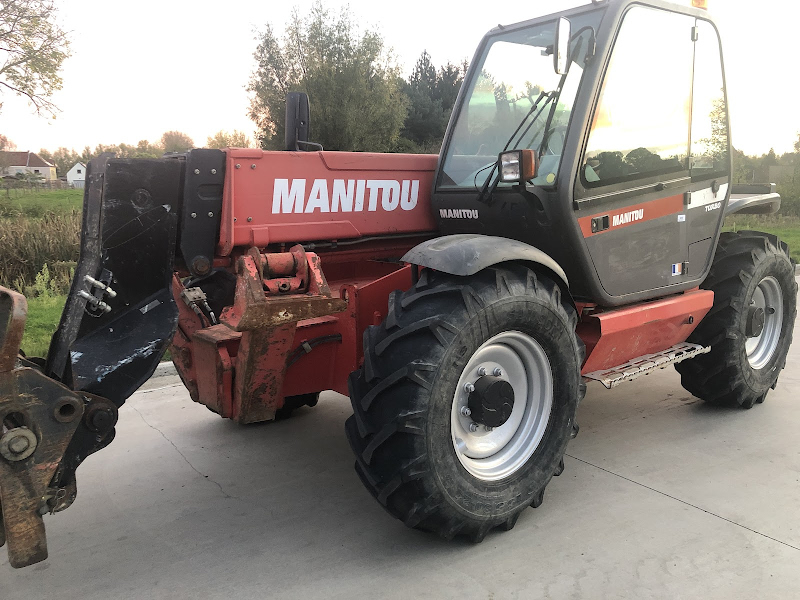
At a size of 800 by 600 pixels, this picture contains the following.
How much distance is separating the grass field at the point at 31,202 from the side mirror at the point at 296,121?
11.6 meters

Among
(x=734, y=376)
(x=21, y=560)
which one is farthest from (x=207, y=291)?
(x=734, y=376)

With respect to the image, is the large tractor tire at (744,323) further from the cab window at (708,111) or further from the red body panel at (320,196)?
the red body panel at (320,196)

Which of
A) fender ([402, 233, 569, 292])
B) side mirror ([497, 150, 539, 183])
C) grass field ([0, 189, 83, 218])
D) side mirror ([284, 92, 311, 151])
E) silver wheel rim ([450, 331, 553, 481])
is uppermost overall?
side mirror ([284, 92, 311, 151])

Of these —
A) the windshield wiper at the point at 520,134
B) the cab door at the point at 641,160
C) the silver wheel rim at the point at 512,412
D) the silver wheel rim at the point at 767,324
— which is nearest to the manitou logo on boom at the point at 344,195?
the windshield wiper at the point at 520,134

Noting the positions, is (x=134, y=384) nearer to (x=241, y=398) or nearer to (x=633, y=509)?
(x=241, y=398)

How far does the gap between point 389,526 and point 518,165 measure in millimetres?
1871

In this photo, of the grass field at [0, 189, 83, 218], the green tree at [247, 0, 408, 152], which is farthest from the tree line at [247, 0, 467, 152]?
the grass field at [0, 189, 83, 218]

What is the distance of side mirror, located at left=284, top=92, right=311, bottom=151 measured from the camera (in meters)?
3.53

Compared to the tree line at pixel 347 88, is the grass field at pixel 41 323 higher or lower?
lower

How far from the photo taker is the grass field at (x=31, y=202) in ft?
48.6

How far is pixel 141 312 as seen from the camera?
9.59 ft

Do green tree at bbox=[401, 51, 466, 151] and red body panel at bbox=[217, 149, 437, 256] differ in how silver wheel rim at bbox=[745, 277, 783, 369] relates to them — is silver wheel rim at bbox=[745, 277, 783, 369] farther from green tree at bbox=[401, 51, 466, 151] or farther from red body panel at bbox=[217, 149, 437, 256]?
green tree at bbox=[401, 51, 466, 151]

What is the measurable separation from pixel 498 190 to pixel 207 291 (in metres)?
1.62

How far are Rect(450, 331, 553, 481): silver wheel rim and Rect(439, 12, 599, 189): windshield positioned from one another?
916mm
